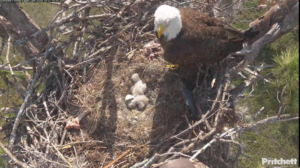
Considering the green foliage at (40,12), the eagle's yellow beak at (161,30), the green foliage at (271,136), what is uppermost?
the green foliage at (40,12)

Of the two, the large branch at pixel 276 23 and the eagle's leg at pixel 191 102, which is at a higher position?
the large branch at pixel 276 23

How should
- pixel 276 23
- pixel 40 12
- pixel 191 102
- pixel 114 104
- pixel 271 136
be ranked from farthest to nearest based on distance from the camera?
pixel 40 12
pixel 271 136
pixel 114 104
pixel 191 102
pixel 276 23

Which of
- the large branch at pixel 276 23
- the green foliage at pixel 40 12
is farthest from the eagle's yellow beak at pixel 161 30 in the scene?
the green foliage at pixel 40 12

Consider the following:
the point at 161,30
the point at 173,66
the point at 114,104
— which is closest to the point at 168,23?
the point at 161,30

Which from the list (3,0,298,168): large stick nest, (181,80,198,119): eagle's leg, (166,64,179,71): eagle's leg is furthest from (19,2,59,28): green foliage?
(181,80,198,119): eagle's leg

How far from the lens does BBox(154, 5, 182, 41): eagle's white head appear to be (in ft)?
7.45

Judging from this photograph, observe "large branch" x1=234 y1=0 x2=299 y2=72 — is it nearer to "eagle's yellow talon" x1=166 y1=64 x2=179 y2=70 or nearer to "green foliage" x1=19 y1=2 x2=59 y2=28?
"eagle's yellow talon" x1=166 y1=64 x2=179 y2=70

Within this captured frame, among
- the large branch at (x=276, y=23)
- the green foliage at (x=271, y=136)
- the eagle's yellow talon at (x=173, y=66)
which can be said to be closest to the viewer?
the large branch at (x=276, y=23)

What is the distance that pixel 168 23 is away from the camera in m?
2.29

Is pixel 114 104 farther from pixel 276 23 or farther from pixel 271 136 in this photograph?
pixel 271 136

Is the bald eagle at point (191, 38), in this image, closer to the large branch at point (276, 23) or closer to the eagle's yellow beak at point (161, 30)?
the eagle's yellow beak at point (161, 30)

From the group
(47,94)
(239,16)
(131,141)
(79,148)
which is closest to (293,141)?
(239,16)

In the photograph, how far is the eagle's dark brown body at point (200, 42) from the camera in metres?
2.33

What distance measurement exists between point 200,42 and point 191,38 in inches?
3.3
